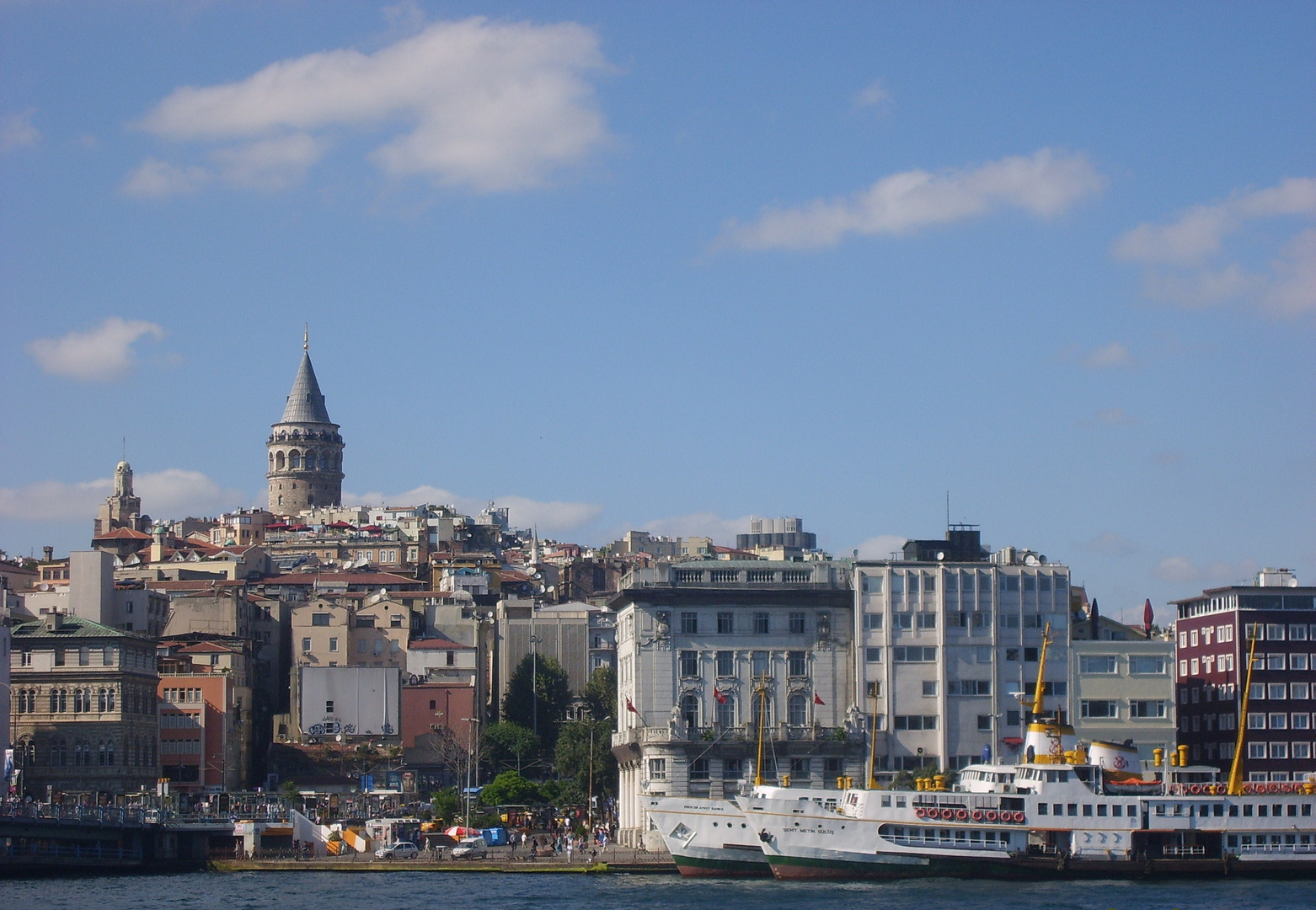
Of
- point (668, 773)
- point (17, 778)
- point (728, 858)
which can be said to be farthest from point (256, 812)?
point (728, 858)

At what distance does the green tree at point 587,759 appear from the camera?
115188 millimetres

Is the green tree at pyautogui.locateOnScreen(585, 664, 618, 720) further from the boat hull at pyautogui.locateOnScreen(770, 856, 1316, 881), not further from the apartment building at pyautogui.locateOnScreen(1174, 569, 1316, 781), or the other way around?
the boat hull at pyautogui.locateOnScreen(770, 856, 1316, 881)

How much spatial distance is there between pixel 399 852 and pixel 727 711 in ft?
49.1

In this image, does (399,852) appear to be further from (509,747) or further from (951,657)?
(509,747)

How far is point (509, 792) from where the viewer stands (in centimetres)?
11400

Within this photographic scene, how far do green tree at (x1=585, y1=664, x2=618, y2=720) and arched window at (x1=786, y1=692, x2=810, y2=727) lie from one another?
38.9 meters

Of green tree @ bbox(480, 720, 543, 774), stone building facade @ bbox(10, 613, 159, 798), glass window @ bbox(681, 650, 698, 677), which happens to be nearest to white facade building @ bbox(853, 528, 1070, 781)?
glass window @ bbox(681, 650, 698, 677)

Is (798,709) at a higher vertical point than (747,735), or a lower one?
higher

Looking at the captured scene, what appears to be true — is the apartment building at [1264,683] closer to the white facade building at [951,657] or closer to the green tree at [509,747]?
the white facade building at [951,657]

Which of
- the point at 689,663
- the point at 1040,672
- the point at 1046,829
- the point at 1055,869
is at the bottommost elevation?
the point at 1055,869

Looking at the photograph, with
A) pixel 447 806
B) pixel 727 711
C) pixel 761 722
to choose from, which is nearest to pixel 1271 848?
pixel 761 722

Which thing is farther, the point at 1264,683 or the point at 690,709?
the point at 1264,683

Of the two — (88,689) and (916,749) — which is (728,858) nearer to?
(916,749)

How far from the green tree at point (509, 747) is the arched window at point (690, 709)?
32.1 meters
